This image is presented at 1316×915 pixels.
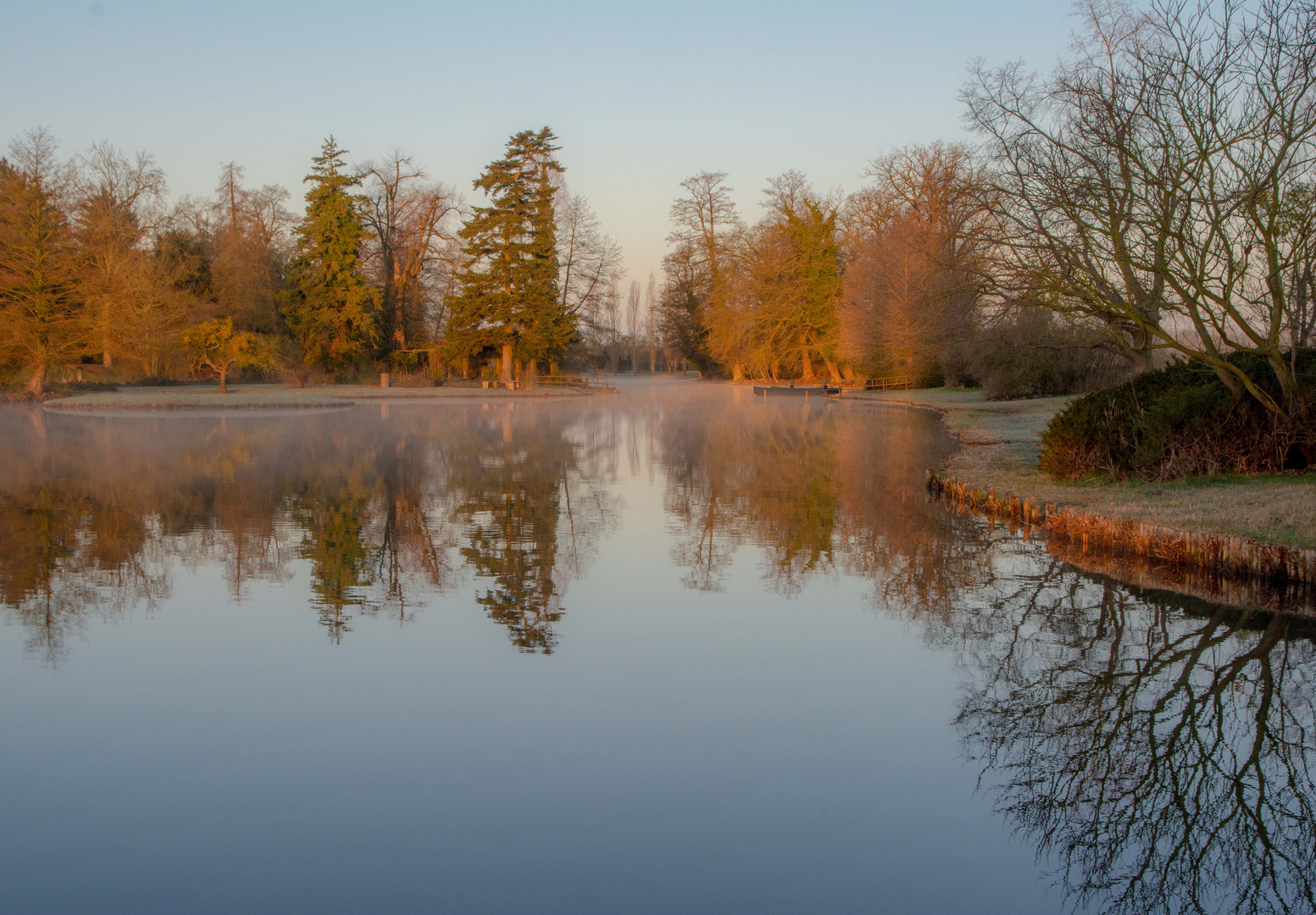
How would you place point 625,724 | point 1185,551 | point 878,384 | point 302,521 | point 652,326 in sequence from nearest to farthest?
1. point 625,724
2. point 1185,551
3. point 302,521
4. point 878,384
5. point 652,326

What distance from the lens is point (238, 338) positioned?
128 feet

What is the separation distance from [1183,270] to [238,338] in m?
34.9

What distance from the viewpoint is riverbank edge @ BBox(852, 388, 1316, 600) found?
9.04 meters

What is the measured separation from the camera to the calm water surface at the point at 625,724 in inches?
168

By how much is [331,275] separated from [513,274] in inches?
353

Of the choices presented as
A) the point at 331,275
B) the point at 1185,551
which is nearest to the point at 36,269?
the point at 331,275

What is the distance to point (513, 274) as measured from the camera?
1935 inches

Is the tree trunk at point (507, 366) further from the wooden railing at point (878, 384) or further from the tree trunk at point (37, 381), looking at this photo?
the tree trunk at point (37, 381)

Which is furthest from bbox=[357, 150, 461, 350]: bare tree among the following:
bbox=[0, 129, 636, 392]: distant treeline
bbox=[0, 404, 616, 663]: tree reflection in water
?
bbox=[0, 404, 616, 663]: tree reflection in water

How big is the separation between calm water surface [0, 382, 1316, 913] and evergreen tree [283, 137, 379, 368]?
3794cm

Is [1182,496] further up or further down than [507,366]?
further down

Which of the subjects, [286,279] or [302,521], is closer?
[302,521]

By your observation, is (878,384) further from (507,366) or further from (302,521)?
(302,521)

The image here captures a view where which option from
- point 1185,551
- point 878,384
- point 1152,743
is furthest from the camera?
point 878,384
